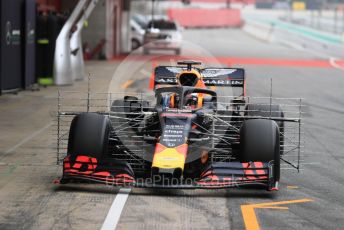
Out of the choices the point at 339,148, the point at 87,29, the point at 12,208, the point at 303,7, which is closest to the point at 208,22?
the point at 303,7

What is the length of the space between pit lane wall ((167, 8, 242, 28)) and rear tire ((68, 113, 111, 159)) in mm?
72890

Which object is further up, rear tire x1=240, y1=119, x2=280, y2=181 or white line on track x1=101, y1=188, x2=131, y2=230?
rear tire x1=240, y1=119, x2=280, y2=181

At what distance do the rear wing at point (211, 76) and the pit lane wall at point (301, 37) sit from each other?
114 ft

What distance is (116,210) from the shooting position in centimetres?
934

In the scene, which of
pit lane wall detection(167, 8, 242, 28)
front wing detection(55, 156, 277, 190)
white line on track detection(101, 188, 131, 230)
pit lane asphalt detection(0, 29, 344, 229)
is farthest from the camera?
pit lane wall detection(167, 8, 242, 28)

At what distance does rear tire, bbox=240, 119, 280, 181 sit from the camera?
1030 centimetres

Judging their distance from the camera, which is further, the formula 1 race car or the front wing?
the formula 1 race car

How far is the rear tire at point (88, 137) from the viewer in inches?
414

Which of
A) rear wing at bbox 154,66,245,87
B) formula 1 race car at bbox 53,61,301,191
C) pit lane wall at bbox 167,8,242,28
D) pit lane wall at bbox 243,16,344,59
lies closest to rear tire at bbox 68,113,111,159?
formula 1 race car at bbox 53,61,301,191

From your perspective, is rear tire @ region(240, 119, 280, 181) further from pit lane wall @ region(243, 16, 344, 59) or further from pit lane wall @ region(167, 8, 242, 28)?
pit lane wall @ region(167, 8, 242, 28)

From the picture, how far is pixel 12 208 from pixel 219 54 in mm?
35386

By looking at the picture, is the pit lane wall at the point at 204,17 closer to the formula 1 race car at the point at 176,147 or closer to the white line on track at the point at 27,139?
the white line on track at the point at 27,139

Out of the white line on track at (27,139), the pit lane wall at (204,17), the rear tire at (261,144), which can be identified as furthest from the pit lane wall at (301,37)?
the rear tire at (261,144)

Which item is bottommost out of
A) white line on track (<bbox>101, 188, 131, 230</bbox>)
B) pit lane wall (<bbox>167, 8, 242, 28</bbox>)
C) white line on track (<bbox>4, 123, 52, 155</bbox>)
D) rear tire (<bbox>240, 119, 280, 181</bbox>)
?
white line on track (<bbox>101, 188, 131, 230</bbox>)
